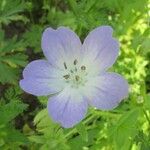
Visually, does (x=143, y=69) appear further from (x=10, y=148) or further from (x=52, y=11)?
(x=10, y=148)

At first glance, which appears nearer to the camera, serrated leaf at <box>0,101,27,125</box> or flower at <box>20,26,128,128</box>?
flower at <box>20,26,128,128</box>

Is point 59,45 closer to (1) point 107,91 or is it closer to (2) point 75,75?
(2) point 75,75

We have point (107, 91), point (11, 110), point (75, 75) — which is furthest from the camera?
point (11, 110)

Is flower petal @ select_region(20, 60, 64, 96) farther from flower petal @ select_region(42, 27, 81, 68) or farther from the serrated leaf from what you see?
the serrated leaf

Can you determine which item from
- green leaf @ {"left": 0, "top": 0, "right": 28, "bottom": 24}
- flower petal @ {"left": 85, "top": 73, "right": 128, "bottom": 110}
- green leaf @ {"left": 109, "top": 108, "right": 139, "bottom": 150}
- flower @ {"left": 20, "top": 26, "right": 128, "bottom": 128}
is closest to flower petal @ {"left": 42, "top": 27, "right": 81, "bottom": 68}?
flower @ {"left": 20, "top": 26, "right": 128, "bottom": 128}

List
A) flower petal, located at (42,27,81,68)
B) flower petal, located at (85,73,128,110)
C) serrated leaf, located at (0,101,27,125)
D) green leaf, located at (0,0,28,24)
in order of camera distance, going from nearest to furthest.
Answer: flower petal, located at (85,73,128,110), flower petal, located at (42,27,81,68), serrated leaf, located at (0,101,27,125), green leaf, located at (0,0,28,24)

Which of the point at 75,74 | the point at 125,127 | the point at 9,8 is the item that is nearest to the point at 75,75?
A: the point at 75,74

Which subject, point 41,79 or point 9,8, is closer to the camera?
point 41,79

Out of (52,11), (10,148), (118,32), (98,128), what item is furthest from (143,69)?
(10,148)
